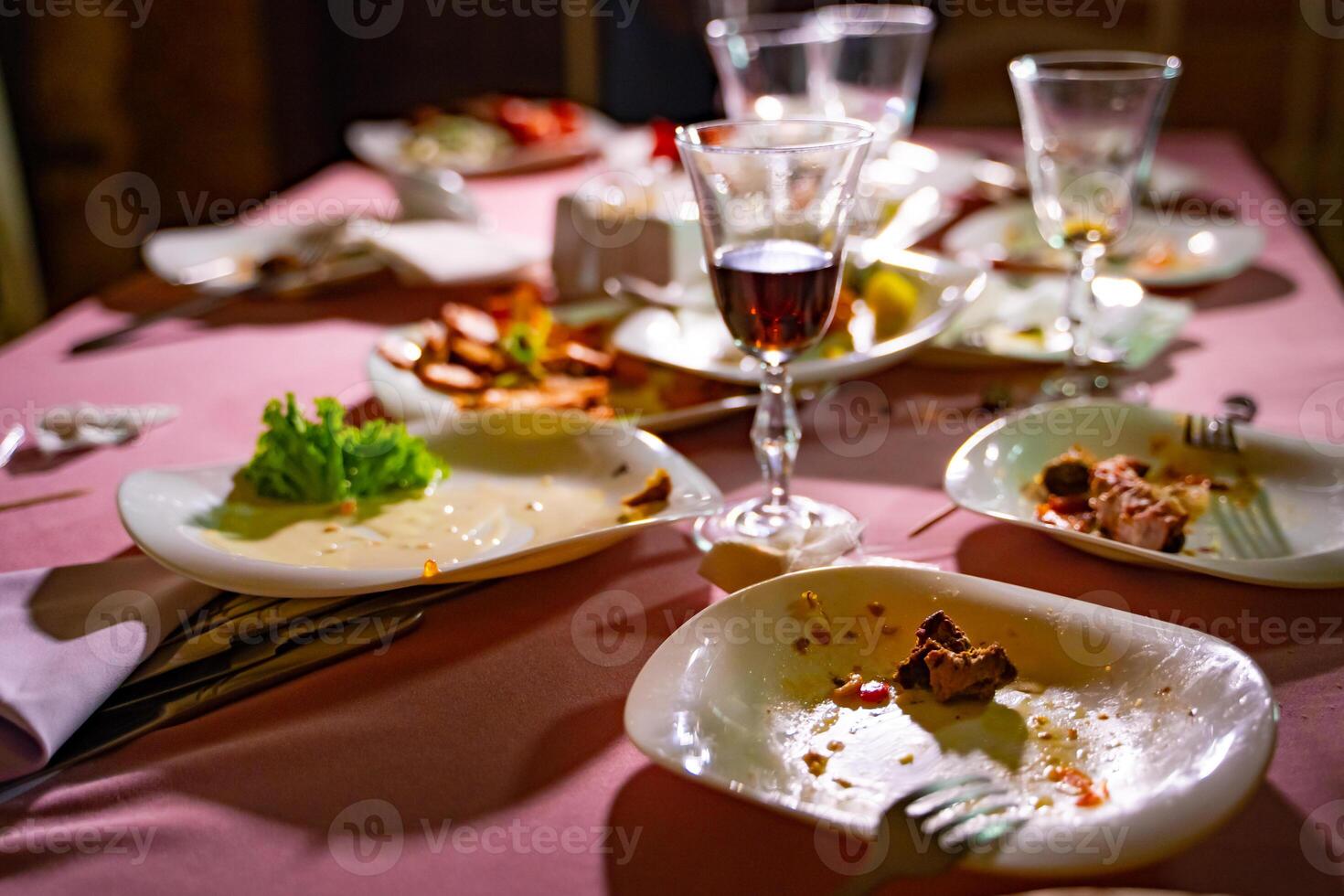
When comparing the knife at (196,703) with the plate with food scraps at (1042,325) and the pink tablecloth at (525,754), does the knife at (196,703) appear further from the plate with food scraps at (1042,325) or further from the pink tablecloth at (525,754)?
the plate with food scraps at (1042,325)

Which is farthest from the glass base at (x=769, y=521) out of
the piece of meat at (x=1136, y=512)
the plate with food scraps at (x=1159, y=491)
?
the piece of meat at (x=1136, y=512)

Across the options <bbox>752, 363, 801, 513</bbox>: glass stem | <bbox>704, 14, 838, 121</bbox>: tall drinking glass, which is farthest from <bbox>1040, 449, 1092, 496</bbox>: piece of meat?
<bbox>704, 14, 838, 121</bbox>: tall drinking glass

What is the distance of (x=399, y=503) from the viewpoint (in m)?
1.20

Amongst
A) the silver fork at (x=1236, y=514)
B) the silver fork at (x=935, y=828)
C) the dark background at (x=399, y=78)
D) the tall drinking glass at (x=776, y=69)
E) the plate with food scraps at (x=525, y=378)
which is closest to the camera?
the silver fork at (x=935, y=828)

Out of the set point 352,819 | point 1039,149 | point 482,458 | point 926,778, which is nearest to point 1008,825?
point 926,778

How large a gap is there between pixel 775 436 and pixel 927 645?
377 mm

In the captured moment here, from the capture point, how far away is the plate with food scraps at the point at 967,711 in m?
0.69

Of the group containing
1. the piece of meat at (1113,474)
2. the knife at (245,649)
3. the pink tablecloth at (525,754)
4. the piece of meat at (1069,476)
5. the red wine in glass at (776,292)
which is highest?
the red wine in glass at (776,292)

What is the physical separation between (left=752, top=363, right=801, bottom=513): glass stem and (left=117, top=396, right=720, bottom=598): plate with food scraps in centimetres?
8

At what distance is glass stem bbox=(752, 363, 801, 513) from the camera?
1.19 m

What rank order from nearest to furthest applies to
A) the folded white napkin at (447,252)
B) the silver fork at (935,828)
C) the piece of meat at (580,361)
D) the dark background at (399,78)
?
the silver fork at (935,828), the piece of meat at (580,361), the folded white napkin at (447,252), the dark background at (399,78)

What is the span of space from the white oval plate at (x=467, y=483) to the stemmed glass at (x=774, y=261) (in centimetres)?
9

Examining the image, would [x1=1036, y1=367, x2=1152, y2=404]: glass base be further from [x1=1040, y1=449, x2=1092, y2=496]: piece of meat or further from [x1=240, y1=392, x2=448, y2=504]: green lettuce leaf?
[x1=240, y1=392, x2=448, y2=504]: green lettuce leaf

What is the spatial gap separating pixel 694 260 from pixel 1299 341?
35.9 inches
